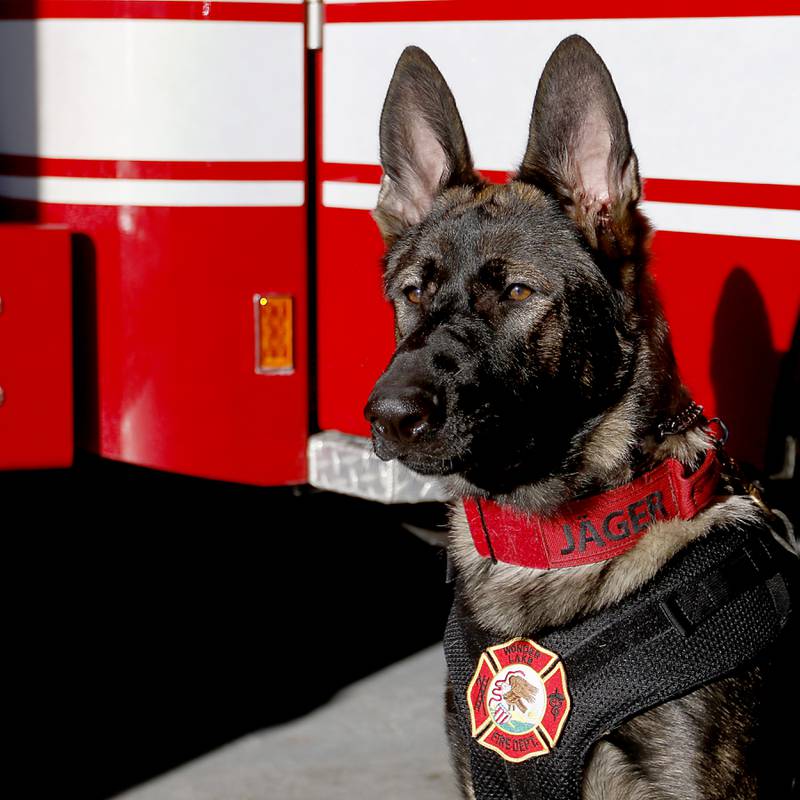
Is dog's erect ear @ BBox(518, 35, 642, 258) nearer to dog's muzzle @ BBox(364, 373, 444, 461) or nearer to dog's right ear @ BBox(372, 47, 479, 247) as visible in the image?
dog's right ear @ BBox(372, 47, 479, 247)

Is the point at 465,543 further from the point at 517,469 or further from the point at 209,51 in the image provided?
the point at 209,51

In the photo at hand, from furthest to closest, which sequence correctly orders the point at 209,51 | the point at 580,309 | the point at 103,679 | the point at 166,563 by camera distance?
the point at 166,563
the point at 103,679
the point at 209,51
the point at 580,309

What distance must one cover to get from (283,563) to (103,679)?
3.75 ft

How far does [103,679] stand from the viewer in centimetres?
419

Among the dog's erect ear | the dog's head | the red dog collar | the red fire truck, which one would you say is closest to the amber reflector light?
the red fire truck

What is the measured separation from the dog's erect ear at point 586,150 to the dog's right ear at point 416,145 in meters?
0.18

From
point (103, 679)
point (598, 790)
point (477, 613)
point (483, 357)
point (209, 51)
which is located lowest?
point (103, 679)

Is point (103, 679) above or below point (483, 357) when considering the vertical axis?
below

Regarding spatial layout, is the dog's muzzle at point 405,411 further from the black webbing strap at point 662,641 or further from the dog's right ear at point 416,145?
the dog's right ear at point 416,145

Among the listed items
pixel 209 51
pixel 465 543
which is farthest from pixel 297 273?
pixel 465 543

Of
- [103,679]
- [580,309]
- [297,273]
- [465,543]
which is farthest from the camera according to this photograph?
[103,679]

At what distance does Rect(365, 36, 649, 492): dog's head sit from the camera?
7.54ft

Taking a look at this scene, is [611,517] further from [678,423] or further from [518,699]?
[518,699]

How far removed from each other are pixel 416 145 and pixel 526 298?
20.3 inches
